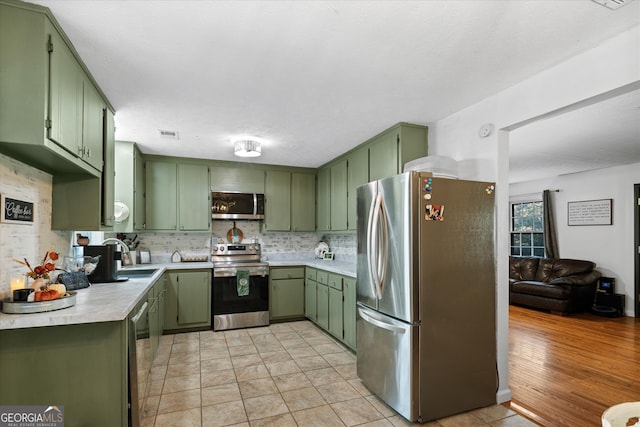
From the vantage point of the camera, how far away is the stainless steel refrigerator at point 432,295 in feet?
7.82

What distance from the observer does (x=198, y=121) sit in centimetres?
331

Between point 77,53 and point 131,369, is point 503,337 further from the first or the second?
point 77,53

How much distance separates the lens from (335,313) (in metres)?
4.06

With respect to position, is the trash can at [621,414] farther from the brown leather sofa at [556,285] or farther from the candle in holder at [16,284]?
the brown leather sofa at [556,285]

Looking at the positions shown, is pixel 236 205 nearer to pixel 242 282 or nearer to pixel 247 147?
pixel 242 282

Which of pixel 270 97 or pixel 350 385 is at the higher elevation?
pixel 270 97

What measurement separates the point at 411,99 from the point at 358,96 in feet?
1.44

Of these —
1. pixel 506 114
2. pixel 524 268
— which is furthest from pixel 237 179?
pixel 524 268

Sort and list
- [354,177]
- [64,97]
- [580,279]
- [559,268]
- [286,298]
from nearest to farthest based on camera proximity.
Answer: [64,97], [354,177], [286,298], [580,279], [559,268]

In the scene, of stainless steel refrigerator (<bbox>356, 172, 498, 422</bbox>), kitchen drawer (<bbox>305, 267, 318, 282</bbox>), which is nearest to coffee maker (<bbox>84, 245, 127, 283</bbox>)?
stainless steel refrigerator (<bbox>356, 172, 498, 422</bbox>)

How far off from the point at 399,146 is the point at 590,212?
16.6 ft

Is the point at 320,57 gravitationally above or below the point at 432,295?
above

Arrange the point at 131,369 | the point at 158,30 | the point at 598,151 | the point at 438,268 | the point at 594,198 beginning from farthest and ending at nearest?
1. the point at 594,198
2. the point at 598,151
3. the point at 438,268
4. the point at 131,369
5. the point at 158,30

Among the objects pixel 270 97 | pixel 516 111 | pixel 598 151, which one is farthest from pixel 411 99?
pixel 598 151
